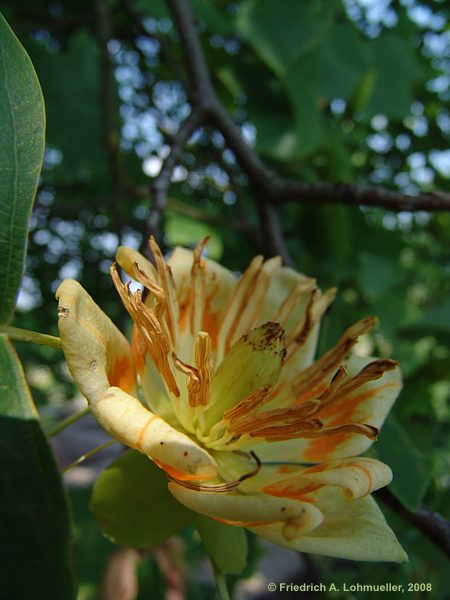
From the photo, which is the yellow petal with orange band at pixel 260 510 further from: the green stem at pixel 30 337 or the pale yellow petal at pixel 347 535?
the green stem at pixel 30 337

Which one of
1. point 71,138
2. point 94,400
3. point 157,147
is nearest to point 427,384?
point 94,400

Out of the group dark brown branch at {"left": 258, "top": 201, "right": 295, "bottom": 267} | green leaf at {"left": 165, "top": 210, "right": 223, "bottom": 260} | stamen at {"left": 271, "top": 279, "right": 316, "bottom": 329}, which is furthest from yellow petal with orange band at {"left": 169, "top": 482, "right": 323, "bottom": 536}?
green leaf at {"left": 165, "top": 210, "right": 223, "bottom": 260}

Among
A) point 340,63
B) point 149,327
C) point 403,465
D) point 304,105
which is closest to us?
point 149,327

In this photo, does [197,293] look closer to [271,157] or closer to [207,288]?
[207,288]

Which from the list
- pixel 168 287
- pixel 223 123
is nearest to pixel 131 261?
pixel 168 287

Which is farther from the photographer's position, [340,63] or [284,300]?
[340,63]

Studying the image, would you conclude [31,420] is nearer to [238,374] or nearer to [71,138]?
[238,374]
